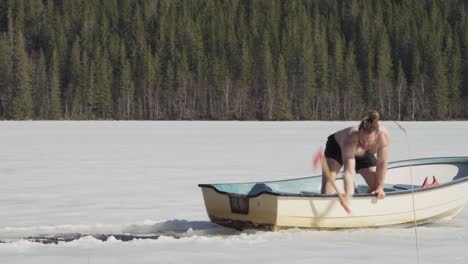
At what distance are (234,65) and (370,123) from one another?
88335 millimetres

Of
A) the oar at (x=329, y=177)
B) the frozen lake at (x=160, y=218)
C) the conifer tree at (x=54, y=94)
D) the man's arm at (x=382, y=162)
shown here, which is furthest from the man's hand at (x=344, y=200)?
the conifer tree at (x=54, y=94)

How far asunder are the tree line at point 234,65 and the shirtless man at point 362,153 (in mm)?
78448

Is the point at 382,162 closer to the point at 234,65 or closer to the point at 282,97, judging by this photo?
the point at 282,97

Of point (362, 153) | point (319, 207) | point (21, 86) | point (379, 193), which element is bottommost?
point (319, 207)

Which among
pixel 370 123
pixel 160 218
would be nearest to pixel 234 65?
pixel 160 218

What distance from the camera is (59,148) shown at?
28266 millimetres

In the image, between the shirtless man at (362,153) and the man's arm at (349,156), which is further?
the man's arm at (349,156)

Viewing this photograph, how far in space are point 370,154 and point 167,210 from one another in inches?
140

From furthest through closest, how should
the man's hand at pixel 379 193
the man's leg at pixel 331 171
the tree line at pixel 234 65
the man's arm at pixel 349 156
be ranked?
the tree line at pixel 234 65 < the man's leg at pixel 331 171 < the man's arm at pixel 349 156 < the man's hand at pixel 379 193

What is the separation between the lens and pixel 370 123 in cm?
1027

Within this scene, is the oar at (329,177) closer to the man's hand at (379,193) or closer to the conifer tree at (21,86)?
the man's hand at (379,193)

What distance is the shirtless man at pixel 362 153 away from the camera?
10328 millimetres

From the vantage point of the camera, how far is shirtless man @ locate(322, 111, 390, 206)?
1033 cm

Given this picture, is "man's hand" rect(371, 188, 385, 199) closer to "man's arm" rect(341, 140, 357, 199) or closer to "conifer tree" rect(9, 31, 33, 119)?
"man's arm" rect(341, 140, 357, 199)
